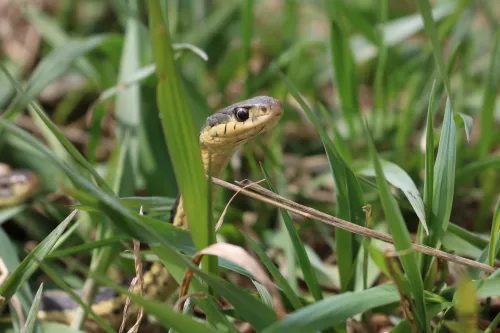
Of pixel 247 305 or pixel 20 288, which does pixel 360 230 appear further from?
pixel 20 288

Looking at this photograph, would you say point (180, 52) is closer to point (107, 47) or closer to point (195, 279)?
point (107, 47)

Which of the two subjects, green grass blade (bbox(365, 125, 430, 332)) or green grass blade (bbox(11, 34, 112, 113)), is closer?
green grass blade (bbox(365, 125, 430, 332))

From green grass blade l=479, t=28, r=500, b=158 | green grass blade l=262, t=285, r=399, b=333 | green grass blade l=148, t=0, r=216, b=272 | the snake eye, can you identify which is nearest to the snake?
the snake eye

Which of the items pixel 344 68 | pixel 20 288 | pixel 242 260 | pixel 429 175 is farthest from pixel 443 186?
pixel 20 288

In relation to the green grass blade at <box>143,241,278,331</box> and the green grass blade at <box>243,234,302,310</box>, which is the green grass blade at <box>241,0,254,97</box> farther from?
the green grass blade at <box>143,241,278,331</box>

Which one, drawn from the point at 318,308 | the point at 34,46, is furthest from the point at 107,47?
the point at 318,308

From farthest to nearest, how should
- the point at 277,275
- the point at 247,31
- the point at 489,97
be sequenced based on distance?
the point at 247,31, the point at 489,97, the point at 277,275

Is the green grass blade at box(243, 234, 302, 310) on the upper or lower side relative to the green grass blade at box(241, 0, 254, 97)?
lower
